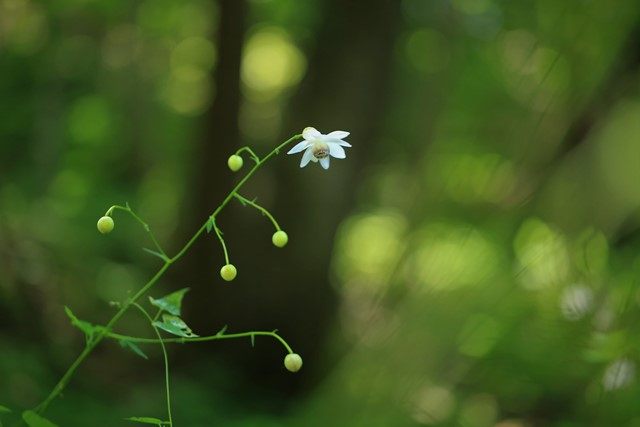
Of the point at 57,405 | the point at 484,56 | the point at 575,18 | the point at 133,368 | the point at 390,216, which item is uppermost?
the point at 575,18

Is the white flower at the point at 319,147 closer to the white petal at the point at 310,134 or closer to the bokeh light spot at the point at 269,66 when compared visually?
the white petal at the point at 310,134

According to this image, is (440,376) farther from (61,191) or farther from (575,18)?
(61,191)

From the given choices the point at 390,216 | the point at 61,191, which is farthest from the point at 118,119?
the point at 390,216

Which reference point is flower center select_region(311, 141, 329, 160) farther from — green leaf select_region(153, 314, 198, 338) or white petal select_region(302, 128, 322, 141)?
green leaf select_region(153, 314, 198, 338)

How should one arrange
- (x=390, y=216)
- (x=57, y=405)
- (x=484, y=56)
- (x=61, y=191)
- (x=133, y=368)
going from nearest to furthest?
(x=57, y=405)
(x=133, y=368)
(x=61, y=191)
(x=484, y=56)
(x=390, y=216)

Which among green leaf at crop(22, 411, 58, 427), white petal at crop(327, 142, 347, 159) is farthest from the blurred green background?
green leaf at crop(22, 411, 58, 427)

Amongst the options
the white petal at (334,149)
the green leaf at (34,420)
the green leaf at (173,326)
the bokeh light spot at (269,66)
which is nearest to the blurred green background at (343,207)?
the bokeh light spot at (269,66)

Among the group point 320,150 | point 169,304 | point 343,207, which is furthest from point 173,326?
point 343,207
